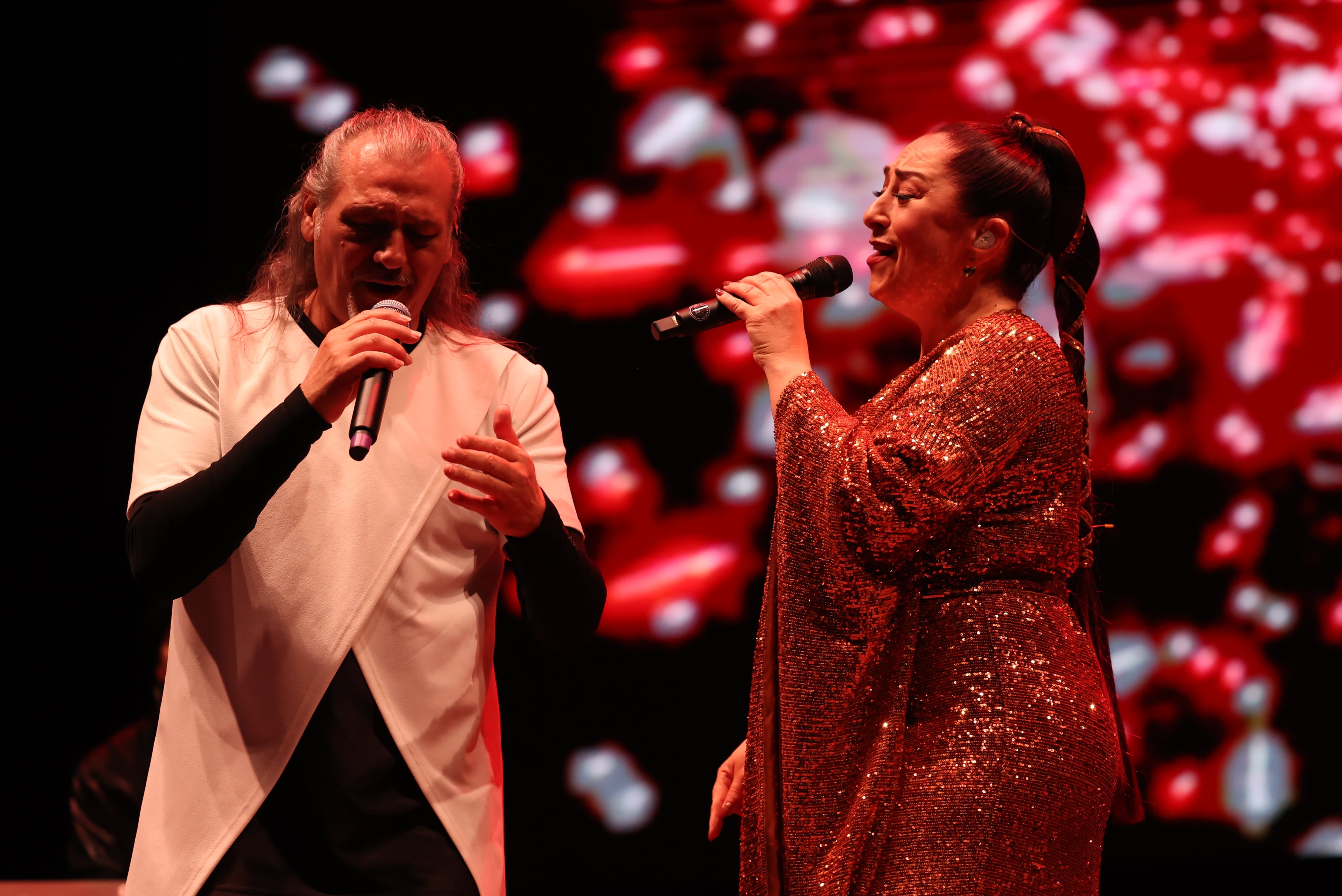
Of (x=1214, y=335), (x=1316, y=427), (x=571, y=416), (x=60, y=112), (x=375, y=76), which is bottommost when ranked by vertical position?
(x=1316, y=427)

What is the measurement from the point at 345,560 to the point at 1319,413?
266cm

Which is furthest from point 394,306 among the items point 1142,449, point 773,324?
point 1142,449

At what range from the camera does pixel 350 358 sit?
1.30 metres

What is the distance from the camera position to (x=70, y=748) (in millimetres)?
3088

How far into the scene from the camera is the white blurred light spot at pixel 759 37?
304 centimetres

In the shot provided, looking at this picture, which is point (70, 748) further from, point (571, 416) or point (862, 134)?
point (862, 134)

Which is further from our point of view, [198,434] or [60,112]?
[60,112]

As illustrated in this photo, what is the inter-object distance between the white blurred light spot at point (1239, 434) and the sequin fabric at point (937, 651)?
189 cm

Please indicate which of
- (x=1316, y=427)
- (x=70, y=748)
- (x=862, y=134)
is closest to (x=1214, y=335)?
(x=1316, y=427)

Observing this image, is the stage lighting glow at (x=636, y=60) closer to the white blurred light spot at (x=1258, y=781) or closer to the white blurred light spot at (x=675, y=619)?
the white blurred light spot at (x=675, y=619)

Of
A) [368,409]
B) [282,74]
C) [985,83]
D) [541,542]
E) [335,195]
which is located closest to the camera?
[368,409]

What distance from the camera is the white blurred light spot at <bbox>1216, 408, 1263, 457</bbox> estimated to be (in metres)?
3.09

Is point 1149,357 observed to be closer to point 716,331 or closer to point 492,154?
point 716,331

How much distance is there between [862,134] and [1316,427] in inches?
54.6
